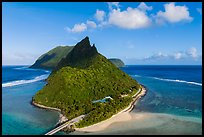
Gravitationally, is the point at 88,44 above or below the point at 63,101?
above

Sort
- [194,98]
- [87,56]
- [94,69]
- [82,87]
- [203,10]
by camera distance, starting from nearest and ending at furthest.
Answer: [203,10], [82,87], [194,98], [94,69], [87,56]

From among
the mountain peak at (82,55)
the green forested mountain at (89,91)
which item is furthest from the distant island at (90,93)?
the mountain peak at (82,55)

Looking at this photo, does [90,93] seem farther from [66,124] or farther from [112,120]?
[66,124]

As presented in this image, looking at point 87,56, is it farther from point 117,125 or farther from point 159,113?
point 117,125

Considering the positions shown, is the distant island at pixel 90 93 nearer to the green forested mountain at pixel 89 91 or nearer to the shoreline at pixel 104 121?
the green forested mountain at pixel 89 91

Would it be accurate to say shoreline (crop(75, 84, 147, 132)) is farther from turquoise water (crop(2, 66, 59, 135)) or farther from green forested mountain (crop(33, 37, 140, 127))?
turquoise water (crop(2, 66, 59, 135))

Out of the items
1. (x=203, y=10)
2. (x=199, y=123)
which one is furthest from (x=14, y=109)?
(x=203, y=10)

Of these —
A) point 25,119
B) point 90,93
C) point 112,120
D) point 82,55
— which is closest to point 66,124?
point 112,120
